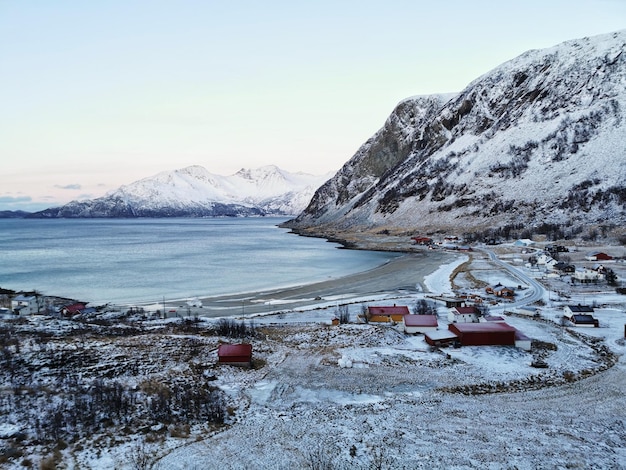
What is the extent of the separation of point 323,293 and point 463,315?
2220 centimetres

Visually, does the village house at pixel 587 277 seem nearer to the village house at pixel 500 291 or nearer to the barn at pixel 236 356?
the village house at pixel 500 291

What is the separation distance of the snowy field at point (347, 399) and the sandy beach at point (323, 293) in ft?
35.6

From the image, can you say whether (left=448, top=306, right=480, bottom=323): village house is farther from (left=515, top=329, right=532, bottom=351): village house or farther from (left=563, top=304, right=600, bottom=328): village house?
(left=563, top=304, right=600, bottom=328): village house

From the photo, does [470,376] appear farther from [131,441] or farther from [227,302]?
[227,302]

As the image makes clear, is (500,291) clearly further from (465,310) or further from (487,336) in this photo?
(487,336)

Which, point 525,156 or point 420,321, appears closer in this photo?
point 420,321

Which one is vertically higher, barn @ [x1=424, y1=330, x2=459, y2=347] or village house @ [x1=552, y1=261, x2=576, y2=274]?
village house @ [x1=552, y1=261, x2=576, y2=274]

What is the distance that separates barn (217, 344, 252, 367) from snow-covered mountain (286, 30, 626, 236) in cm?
9233

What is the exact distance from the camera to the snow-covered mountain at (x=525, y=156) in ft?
370

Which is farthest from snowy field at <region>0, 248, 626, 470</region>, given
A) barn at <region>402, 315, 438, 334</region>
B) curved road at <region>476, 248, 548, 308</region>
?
curved road at <region>476, 248, 548, 308</region>

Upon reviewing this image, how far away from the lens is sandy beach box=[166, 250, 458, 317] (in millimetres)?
→ 48219

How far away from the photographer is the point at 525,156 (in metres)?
133

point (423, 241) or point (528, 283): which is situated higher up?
point (423, 241)

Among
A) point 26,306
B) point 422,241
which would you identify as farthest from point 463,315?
point 422,241
